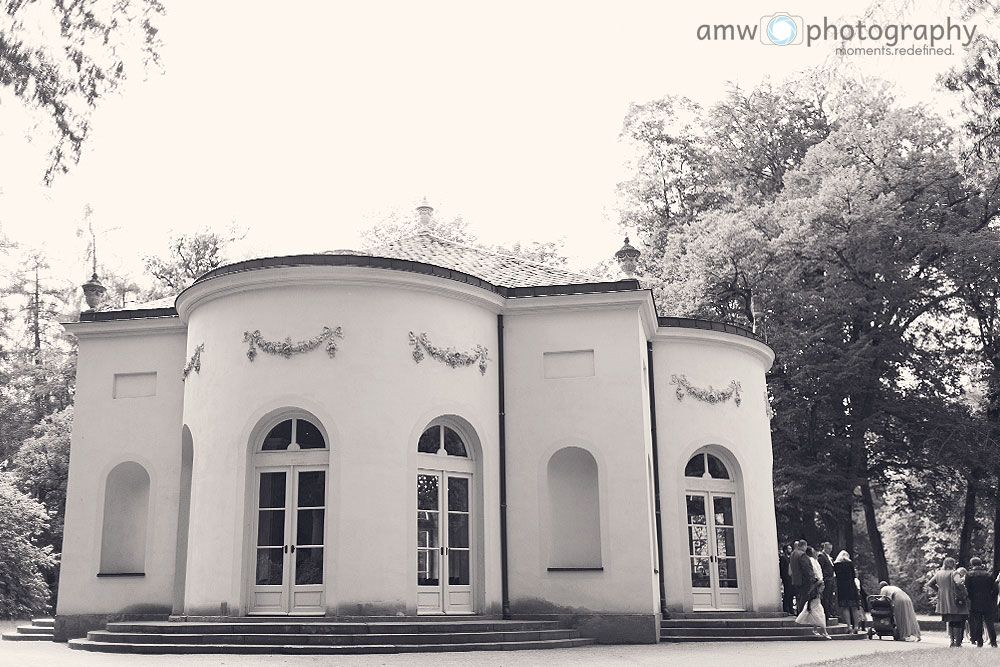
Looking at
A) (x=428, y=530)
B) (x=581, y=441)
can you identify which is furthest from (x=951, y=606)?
(x=428, y=530)

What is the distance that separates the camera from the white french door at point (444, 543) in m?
14.2

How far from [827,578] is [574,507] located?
4.64m

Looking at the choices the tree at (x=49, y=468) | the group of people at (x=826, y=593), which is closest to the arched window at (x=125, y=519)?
the group of people at (x=826, y=593)

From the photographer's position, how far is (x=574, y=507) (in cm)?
1588

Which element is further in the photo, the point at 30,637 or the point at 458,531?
the point at 30,637

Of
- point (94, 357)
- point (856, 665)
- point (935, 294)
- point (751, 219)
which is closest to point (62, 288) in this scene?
point (94, 357)

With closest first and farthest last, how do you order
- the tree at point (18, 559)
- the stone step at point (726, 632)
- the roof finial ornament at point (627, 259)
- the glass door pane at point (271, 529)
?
the glass door pane at point (271, 529)
the stone step at point (726, 632)
the roof finial ornament at point (627, 259)
the tree at point (18, 559)

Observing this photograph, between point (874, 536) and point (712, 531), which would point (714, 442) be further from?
point (874, 536)

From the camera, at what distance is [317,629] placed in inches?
480

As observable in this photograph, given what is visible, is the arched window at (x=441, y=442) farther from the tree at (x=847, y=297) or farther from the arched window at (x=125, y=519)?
the tree at (x=847, y=297)

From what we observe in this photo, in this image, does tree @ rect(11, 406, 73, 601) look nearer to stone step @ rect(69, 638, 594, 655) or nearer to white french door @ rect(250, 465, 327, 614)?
white french door @ rect(250, 465, 327, 614)

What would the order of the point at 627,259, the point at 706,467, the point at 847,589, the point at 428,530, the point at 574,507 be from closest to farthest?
1. the point at 428,530
2. the point at 574,507
3. the point at 847,589
4. the point at 706,467
5. the point at 627,259

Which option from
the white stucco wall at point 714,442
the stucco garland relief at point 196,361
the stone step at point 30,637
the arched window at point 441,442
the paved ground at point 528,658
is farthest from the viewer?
the white stucco wall at point 714,442

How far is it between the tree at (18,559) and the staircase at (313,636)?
12.5 m
